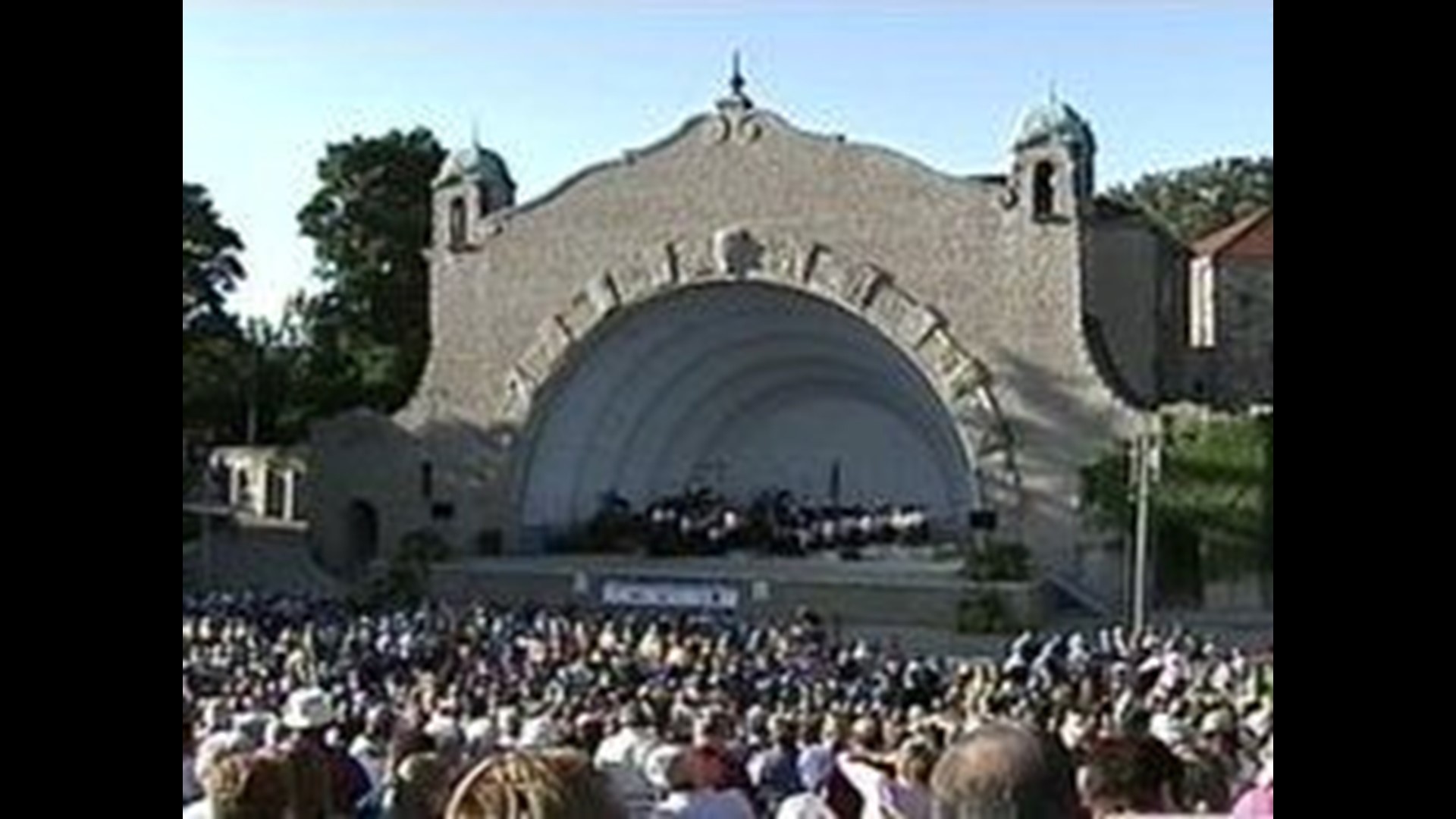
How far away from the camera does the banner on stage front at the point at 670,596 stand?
37156 millimetres

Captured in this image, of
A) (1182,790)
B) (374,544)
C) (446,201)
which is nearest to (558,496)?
(374,544)

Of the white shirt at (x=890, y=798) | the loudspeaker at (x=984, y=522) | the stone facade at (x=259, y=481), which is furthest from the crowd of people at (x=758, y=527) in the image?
the white shirt at (x=890, y=798)

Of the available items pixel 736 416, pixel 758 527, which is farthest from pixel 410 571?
pixel 736 416

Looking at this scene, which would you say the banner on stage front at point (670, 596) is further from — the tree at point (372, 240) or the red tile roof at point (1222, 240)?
the tree at point (372, 240)

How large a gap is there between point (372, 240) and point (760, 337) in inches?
647

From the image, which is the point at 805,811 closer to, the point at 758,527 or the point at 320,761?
the point at 320,761

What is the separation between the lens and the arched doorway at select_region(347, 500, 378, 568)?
44.0 metres

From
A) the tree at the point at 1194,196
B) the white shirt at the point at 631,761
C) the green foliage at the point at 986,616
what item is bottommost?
the green foliage at the point at 986,616

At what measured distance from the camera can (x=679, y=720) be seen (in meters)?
15.3

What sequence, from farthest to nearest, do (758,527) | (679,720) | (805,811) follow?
(758,527) → (679,720) → (805,811)

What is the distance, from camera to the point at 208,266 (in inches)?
Answer: 1928

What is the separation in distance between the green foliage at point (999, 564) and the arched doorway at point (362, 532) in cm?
1228
